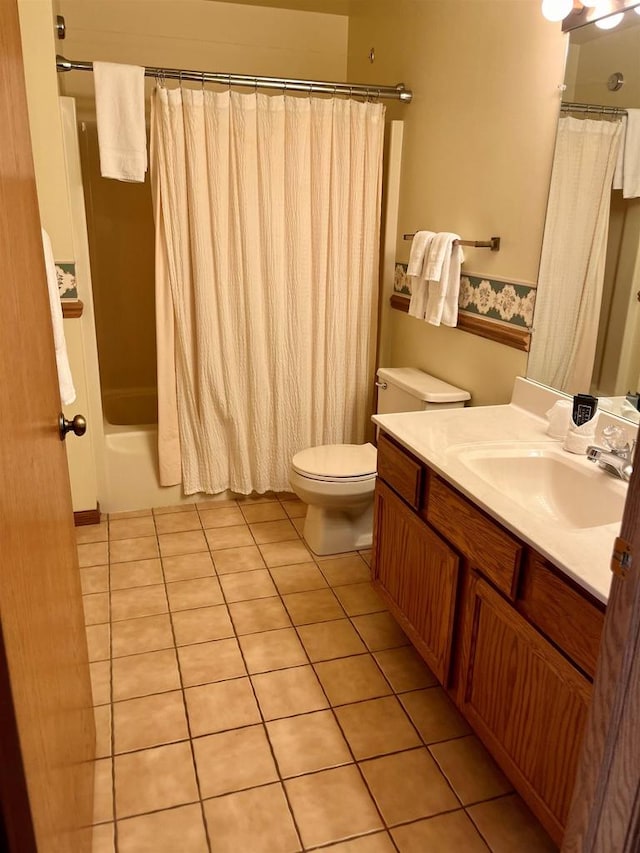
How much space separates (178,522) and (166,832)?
5.46 feet

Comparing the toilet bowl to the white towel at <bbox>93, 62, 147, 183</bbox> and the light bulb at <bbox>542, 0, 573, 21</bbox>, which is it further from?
the light bulb at <bbox>542, 0, 573, 21</bbox>

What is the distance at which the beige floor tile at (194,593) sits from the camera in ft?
8.08

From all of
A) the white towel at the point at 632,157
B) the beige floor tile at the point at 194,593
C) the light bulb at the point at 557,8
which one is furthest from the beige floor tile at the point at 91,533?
the light bulb at the point at 557,8

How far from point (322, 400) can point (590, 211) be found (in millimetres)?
1623

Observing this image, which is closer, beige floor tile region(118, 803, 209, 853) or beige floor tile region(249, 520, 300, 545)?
beige floor tile region(118, 803, 209, 853)

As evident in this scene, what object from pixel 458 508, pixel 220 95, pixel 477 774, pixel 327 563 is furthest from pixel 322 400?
pixel 477 774

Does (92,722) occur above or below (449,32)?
below

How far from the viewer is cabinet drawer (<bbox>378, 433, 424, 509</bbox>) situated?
1.89 metres

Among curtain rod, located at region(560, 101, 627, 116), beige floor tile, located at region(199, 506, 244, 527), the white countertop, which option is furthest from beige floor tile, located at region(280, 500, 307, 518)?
curtain rod, located at region(560, 101, 627, 116)

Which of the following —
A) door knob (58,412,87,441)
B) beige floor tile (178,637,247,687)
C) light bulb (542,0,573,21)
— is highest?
light bulb (542,0,573,21)

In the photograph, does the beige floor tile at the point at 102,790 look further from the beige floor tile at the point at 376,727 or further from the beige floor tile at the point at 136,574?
the beige floor tile at the point at 136,574

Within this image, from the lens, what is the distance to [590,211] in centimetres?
194

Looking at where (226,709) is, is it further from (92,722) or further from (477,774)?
(477,774)

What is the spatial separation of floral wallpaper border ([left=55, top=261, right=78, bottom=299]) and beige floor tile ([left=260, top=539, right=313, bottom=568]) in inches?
53.6
